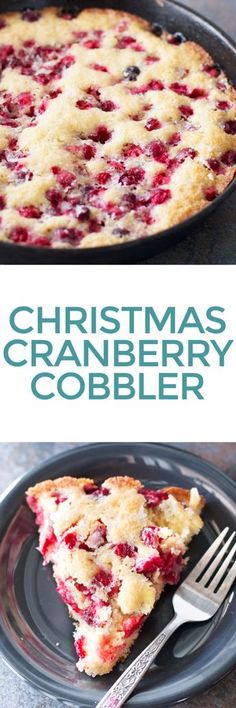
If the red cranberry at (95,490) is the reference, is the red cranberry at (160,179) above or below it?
above

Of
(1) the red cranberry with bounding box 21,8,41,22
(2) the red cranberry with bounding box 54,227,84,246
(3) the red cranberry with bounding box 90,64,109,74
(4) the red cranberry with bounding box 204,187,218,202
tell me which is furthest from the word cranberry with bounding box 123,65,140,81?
(2) the red cranberry with bounding box 54,227,84,246

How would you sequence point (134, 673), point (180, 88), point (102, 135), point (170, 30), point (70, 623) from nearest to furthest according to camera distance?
point (134, 673) < point (70, 623) < point (102, 135) < point (180, 88) < point (170, 30)

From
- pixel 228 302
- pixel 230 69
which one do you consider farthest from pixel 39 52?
pixel 228 302

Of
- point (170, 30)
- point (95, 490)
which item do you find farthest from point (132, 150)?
point (95, 490)

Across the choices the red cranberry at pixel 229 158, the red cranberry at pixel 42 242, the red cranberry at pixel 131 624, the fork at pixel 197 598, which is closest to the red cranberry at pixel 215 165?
the red cranberry at pixel 229 158

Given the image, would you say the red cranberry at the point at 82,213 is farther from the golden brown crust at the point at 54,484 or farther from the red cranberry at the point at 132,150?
the golden brown crust at the point at 54,484

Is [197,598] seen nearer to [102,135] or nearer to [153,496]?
[153,496]
